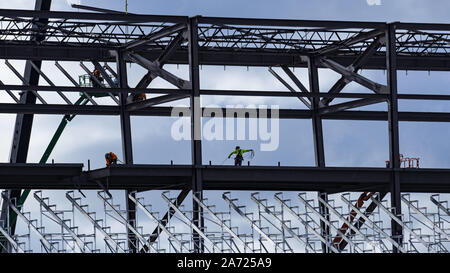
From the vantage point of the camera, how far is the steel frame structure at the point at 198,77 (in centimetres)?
5819

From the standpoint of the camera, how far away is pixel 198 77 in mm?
58656

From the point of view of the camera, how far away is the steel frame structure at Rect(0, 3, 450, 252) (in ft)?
191

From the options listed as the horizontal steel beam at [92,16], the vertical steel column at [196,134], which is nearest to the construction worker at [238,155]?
the vertical steel column at [196,134]

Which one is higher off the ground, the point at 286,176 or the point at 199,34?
the point at 199,34

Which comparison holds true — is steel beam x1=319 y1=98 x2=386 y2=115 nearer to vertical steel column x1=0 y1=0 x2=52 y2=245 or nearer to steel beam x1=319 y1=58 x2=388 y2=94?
steel beam x1=319 y1=58 x2=388 y2=94

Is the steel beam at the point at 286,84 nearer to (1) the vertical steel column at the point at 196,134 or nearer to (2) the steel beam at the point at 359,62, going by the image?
(2) the steel beam at the point at 359,62

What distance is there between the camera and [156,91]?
5769 centimetres

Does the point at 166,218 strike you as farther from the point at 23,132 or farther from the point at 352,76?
the point at 352,76

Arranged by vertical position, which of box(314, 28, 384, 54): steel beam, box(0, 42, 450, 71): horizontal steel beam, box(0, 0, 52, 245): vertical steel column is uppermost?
box(314, 28, 384, 54): steel beam

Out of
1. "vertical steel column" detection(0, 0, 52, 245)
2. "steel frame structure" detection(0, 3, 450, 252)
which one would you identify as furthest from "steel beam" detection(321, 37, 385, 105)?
"vertical steel column" detection(0, 0, 52, 245)

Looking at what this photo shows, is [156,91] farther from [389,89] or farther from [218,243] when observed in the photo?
[389,89]

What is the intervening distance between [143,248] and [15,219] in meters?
17.2

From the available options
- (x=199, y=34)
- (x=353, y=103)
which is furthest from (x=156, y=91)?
(x=353, y=103)

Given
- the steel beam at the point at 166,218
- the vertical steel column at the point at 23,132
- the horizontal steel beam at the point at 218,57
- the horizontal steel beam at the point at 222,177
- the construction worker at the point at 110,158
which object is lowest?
the steel beam at the point at 166,218
